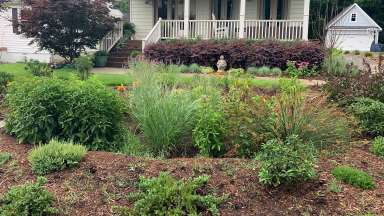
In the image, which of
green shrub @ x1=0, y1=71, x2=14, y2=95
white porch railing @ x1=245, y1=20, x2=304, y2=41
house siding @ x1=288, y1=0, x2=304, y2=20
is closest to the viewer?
green shrub @ x1=0, y1=71, x2=14, y2=95

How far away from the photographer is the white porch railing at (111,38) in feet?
66.0

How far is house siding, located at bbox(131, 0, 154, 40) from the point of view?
22859 millimetres

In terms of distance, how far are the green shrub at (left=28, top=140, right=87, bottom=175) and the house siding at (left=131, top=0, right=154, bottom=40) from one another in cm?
1850

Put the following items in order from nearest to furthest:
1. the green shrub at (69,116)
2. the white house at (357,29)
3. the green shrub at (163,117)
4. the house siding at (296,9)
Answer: the green shrub at (163,117)
the green shrub at (69,116)
the house siding at (296,9)
the white house at (357,29)

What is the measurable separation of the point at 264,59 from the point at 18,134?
11364mm

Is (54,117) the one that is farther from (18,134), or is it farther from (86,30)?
(86,30)

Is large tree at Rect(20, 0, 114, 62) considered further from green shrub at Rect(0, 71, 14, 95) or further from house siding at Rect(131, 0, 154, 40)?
green shrub at Rect(0, 71, 14, 95)

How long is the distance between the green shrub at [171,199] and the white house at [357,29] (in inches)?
1184

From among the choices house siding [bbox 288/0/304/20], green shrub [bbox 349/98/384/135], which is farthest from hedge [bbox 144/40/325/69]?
green shrub [bbox 349/98/384/135]

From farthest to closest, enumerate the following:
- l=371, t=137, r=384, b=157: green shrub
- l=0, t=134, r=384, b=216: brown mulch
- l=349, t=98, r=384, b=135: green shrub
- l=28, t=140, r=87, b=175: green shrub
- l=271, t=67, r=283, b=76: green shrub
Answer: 1. l=271, t=67, r=283, b=76: green shrub
2. l=349, t=98, r=384, b=135: green shrub
3. l=371, t=137, r=384, b=157: green shrub
4. l=28, t=140, r=87, b=175: green shrub
5. l=0, t=134, r=384, b=216: brown mulch

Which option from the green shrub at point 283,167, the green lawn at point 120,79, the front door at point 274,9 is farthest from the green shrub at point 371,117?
the front door at point 274,9

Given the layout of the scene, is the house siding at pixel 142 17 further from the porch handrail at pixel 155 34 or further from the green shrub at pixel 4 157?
the green shrub at pixel 4 157

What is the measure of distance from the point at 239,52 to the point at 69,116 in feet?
37.0

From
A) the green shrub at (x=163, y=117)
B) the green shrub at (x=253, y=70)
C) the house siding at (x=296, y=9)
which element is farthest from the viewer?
the house siding at (x=296, y=9)
